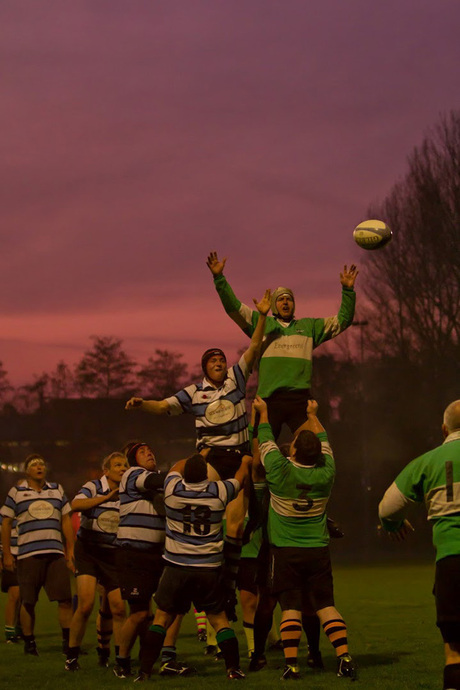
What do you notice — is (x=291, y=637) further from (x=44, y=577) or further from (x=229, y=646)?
(x=44, y=577)

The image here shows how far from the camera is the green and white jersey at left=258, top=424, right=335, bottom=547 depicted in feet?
33.8

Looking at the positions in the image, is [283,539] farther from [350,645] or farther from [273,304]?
[350,645]

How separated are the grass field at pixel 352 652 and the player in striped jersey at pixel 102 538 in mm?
856

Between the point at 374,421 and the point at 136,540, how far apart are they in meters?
45.8

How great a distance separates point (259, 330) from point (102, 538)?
3212 mm

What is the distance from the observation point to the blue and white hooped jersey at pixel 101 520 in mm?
12148

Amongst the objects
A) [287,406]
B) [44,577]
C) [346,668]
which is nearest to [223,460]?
[287,406]

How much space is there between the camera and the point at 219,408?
11000 millimetres

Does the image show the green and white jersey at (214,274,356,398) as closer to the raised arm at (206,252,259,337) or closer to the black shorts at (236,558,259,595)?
the raised arm at (206,252,259,337)

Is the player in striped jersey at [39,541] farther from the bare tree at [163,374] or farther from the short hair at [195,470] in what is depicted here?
the bare tree at [163,374]

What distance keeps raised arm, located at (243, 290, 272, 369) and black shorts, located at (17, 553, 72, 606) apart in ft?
13.6

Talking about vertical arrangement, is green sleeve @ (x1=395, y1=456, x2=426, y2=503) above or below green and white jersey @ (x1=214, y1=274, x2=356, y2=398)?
below

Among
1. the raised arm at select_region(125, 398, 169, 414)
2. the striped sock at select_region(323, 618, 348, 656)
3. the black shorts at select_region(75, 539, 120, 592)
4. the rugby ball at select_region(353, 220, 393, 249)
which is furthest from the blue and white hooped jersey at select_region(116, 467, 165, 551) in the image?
the rugby ball at select_region(353, 220, 393, 249)

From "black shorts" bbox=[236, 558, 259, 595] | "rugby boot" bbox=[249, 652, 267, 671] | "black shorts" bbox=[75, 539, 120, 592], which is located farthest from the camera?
"black shorts" bbox=[236, 558, 259, 595]
